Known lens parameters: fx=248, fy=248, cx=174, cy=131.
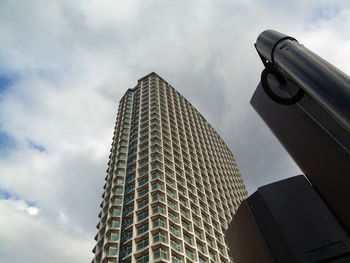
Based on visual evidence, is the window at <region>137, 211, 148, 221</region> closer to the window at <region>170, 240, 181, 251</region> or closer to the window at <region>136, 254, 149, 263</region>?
the window at <region>170, 240, 181, 251</region>

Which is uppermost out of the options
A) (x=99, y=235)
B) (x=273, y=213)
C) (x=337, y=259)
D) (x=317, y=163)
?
(x=99, y=235)

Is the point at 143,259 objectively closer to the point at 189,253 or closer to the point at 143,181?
the point at 189,253

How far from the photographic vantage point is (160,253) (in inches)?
1032

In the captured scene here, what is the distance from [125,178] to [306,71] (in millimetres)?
40263

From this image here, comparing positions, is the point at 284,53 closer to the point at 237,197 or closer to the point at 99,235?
the point at 99,235

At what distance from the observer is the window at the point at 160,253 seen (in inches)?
1025

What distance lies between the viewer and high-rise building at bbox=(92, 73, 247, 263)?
95.3 ft

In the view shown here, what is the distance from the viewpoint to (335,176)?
107 inches

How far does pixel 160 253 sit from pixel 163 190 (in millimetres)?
9789

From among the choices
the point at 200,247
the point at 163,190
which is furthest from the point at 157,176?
the point at 200,247

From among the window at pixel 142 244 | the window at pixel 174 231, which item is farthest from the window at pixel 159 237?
the window at pixel 174 231

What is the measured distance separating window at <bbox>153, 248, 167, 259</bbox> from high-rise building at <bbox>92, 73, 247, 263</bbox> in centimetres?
11

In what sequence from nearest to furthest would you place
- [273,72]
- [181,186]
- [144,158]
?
[273,72] → [181,186] → [144,158]

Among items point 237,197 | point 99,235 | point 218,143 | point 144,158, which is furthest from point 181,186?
point 218,143
